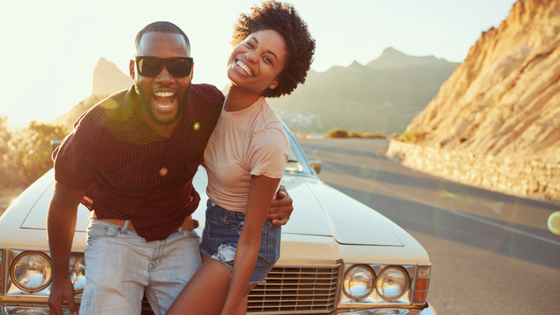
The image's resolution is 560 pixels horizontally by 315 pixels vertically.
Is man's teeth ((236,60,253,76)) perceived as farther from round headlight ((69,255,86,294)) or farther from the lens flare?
the lens flare

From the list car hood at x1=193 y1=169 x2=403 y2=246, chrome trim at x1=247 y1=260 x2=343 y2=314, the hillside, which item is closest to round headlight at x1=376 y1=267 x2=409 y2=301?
car hood at x1=193 y1=169 x2=403 y2=246

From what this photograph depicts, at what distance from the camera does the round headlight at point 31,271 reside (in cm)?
182

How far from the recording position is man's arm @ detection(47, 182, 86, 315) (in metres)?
1.62

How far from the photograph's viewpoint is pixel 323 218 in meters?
2.28

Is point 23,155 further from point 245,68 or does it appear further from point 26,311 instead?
point 245,68

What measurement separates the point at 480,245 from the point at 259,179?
501cm

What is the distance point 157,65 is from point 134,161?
411mm

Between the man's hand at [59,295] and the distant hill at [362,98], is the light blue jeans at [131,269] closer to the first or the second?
the man's hand at [59,295]

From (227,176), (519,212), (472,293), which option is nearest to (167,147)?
(227,176)

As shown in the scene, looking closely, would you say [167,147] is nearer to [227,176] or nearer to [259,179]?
[227,176]

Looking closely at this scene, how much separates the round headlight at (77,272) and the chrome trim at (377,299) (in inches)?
49.8

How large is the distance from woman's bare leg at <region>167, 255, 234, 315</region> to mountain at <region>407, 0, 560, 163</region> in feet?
43.1

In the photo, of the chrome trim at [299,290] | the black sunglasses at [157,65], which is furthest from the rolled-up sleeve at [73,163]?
the chrome trim at [299,290]

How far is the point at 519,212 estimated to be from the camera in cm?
843
